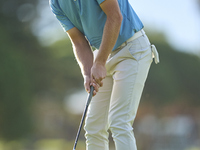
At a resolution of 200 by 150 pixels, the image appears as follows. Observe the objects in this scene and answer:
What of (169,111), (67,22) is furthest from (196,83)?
(67,22)

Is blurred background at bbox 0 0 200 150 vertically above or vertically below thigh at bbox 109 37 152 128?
below

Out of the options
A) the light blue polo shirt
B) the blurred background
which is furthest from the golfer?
the blurred background

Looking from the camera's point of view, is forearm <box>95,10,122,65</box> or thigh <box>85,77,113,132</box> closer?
forearm <box>95,10,122,65</box>

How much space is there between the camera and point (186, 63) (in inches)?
1233

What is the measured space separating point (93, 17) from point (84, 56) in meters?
0.35

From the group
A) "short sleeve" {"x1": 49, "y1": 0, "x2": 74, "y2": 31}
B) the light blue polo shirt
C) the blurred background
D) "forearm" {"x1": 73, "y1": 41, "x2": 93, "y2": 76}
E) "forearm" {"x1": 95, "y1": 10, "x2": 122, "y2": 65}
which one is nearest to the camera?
"forearm" {"x1": 95, "y1": 10, "x2": 122, "y2": 65}

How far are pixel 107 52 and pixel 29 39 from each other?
51.9 feet

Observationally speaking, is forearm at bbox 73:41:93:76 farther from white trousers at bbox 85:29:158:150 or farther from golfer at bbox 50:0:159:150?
white trousers at bbox 85:29:158:150

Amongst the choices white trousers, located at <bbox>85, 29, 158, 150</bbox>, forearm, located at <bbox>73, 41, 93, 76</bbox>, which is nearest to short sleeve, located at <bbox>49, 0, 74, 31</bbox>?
forearm, located at <bbox>73, 41, 93, 76</bbox>

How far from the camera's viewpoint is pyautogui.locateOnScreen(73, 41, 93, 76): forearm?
145 inches

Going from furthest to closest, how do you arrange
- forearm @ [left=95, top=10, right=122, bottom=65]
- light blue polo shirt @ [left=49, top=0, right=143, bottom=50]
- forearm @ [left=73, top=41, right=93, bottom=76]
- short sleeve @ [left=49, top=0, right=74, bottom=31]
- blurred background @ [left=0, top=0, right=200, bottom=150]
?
blurred background @ [left=0, top=0, right=200, bottom=150] < short sleeve @ [left=49, top=0, right=74, bottom=31] < forearm @ [left=73, top=41, right=93, bottom=76] < light blue polo shirt @ [left=49, top=0, right=143, bottom=50] < forearm @ [left=95, top=10, right=122, bottom=65]

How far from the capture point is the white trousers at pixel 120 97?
3.41 m

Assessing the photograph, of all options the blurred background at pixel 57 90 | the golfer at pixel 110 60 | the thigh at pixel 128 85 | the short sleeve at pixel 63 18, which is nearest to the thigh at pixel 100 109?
the golfer at pixel 110 60

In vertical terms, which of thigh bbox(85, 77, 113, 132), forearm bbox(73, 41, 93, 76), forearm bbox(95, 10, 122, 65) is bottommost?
thigh bbox(85, 77, 113, 132)
